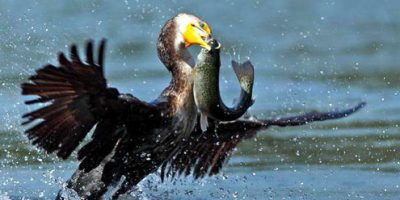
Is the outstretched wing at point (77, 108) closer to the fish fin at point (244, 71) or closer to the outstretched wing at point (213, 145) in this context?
the fish fin at point (244, 71)

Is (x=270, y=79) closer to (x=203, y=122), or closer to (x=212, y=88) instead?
(x=203, y=122)

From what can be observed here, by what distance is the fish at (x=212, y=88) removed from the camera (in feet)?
26.8

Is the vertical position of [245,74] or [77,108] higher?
[245,74]

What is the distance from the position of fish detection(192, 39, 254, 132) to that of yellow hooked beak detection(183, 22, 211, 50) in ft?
0.47

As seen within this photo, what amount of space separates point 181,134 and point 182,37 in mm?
649

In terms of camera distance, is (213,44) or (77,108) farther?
(213,44)

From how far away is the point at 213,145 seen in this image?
30.7ft

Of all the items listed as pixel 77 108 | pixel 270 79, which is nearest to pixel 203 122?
pixel 77 108

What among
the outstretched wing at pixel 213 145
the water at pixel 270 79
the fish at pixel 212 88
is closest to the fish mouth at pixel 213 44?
the fish at pixel 212 88

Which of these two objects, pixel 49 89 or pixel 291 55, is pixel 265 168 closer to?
pixel 49 89

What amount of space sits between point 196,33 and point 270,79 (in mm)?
5069

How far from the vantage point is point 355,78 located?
13625 mm

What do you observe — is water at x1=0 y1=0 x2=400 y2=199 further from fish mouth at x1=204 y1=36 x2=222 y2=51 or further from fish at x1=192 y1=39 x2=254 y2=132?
fish mouth at x1=204 y1=36 x2=222 y2=51

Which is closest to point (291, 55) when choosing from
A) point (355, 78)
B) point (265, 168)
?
point (355, 78)
